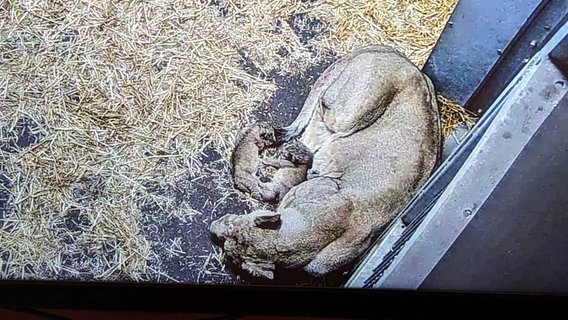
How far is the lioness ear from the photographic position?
4.91 feet

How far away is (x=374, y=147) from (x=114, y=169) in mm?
456

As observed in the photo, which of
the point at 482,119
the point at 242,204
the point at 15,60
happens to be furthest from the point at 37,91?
the point at 482,119

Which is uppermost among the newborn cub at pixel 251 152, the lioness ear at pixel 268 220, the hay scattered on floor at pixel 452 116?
the hay scattered on floor at pixel 452 116

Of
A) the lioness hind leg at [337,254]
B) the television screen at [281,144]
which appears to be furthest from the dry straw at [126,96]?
the lioness hind leg at [337,254]

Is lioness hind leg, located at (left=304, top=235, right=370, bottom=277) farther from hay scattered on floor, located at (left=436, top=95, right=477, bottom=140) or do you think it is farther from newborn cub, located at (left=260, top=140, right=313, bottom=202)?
hay scattered on floor, located at (left=436, top=95, right=477, bottom=140)

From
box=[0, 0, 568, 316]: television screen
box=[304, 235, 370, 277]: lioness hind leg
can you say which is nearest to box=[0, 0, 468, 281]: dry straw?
box=[0, 0, 568, 316]: television screen

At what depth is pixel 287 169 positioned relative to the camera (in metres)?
1.50

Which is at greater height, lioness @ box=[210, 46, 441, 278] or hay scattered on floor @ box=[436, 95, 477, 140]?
hay scattered on floor @ box=[436, 95, 477, 140]

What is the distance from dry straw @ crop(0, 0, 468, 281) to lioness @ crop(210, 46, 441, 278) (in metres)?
0.04

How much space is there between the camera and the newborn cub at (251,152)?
150 centimetres

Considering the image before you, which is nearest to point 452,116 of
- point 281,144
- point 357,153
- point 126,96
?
point 357,153

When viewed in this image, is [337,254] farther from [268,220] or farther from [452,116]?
[452,116]

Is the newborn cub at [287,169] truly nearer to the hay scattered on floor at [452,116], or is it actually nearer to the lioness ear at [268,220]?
the lioness ear at [268,220]

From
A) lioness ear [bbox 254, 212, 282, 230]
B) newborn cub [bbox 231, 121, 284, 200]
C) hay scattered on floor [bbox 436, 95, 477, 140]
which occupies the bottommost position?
lioness ear [bbox 254, 212, 282, 230]
